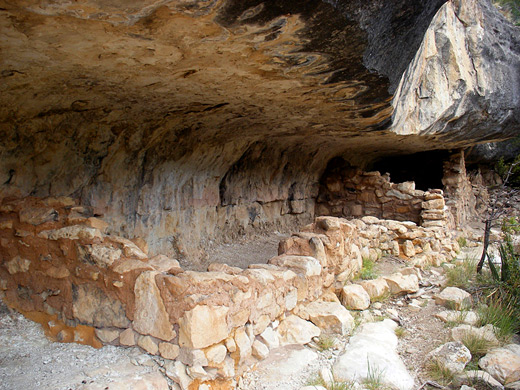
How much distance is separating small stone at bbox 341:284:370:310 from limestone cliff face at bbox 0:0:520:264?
1715 mm

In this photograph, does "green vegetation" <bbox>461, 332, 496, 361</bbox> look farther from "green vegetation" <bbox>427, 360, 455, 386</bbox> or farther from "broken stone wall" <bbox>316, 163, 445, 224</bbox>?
"broken stone wall" <bbox>316, 163, 445, 224</bbox>

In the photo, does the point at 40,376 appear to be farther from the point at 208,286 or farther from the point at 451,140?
the point at 451,140

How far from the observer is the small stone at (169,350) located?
6.40ft

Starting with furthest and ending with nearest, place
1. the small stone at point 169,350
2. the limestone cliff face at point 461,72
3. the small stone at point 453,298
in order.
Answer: the limestone cliff face at point 461,72 → the small stone at point 453,298 → the small stone at point 169,350

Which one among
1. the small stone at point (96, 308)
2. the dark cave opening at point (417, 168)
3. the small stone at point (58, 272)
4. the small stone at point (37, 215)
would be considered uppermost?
the dark cave opening at point (417, 168)

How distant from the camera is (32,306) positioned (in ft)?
8.44

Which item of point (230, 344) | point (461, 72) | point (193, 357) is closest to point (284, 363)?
point (230, 344)

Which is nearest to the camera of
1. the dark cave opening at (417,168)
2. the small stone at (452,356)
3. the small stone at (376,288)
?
the small stone at (452,356)

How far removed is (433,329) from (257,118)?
8.42 feet

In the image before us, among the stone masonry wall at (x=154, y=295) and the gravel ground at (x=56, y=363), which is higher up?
the stone masonry wall at (x=154, y=295)

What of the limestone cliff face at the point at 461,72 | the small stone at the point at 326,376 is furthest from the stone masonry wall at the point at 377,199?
the small stone at the point at 326,376

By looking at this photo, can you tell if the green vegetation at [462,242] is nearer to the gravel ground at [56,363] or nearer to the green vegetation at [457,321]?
the green vegetation at [457,321]

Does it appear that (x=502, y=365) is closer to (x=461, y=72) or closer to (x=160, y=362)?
(x=160, y=362)

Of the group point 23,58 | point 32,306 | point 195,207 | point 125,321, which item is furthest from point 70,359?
point 195,207
